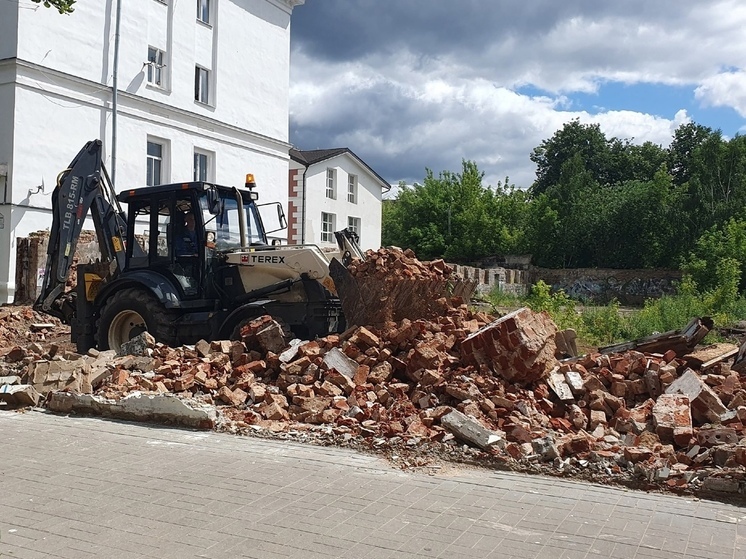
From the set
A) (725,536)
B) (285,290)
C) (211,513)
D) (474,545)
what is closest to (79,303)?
(285,290)

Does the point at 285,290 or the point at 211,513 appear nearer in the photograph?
the point at 211,513

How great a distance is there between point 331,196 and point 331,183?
730 millimetres

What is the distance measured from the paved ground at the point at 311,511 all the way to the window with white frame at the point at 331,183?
1265 inches

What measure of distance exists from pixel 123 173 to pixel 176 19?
6.00 meters

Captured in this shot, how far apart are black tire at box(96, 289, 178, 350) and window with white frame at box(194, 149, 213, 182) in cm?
1547

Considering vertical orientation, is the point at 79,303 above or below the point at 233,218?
below

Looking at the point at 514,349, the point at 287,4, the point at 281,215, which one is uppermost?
the point at 287,4

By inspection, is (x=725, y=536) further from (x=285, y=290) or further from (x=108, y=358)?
(x=108, y=358)

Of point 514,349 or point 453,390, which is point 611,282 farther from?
point 453,390

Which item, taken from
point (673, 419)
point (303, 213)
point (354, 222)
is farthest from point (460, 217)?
point (673, 419)

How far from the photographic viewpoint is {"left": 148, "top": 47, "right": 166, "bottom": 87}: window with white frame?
2430 centimetres

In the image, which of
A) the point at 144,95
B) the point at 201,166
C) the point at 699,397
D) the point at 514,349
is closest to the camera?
the point at 699,397

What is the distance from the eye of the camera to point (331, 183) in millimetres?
38938

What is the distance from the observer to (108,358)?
33.2ft
